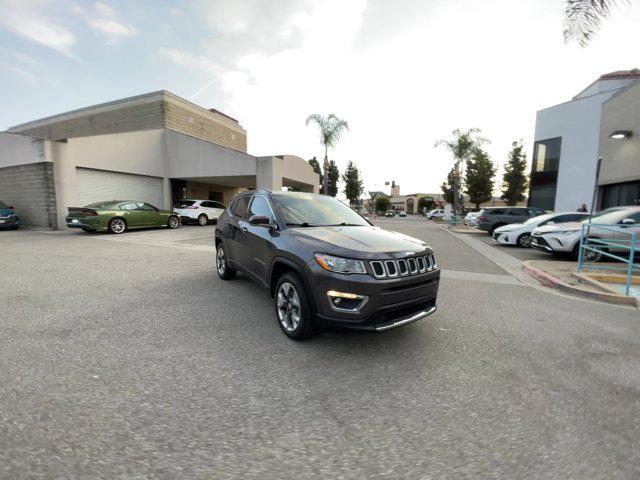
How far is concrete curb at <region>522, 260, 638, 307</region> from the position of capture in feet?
16.4

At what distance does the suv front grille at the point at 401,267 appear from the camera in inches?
115

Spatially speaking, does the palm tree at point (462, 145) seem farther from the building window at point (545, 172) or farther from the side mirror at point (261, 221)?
the side mirror at point (261, 221)

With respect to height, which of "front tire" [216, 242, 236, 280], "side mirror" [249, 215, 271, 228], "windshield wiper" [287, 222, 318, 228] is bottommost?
"front tire" [216, 242, 236, 280]

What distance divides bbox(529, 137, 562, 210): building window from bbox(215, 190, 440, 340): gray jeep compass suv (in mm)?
28000

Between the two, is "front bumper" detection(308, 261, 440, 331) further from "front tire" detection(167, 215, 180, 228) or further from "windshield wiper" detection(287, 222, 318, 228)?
"front tire" detection(167, 215, 180, 228)

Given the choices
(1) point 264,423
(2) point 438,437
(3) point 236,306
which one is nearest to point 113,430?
(1) point 264,423

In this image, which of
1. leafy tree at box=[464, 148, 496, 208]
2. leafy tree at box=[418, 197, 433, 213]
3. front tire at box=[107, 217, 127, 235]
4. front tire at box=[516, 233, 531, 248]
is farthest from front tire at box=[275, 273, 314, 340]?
leafy tree at box=[418, 197, 433, 213]

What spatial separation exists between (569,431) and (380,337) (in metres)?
1.70

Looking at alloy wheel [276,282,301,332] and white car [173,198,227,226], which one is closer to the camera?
alloy wheel [276,282,301,332]

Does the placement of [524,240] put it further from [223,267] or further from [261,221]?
[261,221]

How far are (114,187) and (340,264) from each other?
18386mm

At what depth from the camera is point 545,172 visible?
84.0 feet

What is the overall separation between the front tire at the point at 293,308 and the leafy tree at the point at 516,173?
48470mm

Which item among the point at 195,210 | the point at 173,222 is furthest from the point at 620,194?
the point at 173,222
